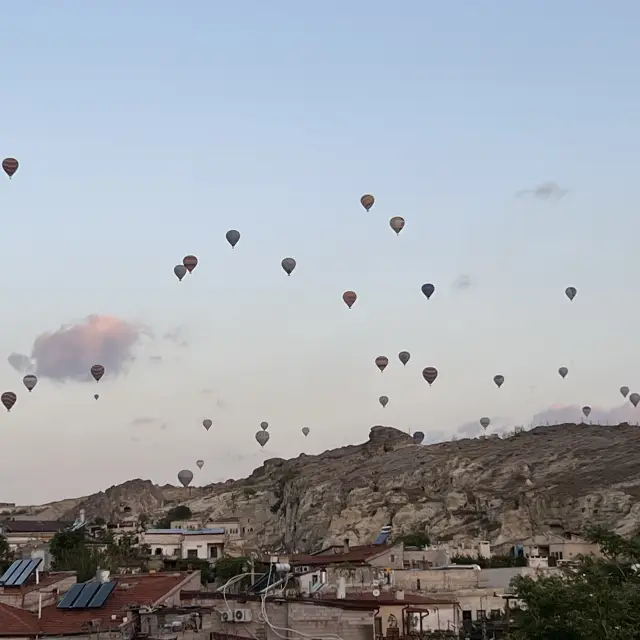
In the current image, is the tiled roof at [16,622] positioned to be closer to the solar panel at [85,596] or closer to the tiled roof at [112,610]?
the tiled roof at [112,610]

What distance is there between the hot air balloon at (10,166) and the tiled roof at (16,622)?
44.5 m

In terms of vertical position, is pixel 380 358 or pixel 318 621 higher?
pixel 380 358

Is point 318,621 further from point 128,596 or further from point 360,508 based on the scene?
point 360,508

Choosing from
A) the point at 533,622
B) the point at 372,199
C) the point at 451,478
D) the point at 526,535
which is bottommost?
the point at 533,622

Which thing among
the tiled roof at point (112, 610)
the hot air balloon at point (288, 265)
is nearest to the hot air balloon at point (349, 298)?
the hot air balloon at point (288, 265)

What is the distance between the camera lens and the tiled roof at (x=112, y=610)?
32.3m

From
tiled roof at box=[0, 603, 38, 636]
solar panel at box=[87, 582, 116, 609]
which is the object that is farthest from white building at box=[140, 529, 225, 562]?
tiled roof at box=[0, 603, 38, 636]

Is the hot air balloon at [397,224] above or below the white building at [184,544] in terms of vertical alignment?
above

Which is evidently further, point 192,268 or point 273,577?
point 192,268

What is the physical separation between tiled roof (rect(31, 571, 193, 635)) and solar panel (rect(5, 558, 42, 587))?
385cm

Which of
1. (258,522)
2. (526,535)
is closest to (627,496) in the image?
(526,535)

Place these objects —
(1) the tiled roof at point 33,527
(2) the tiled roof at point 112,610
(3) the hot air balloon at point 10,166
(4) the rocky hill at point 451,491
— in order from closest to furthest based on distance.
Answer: (2) the tiled roof at point 112,610 → (3) the hot air balloon at point 10,166 → (4) the rocky hill at point 451,491 → (1) the tiled roof at point 33,527

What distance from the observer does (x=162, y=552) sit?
112m

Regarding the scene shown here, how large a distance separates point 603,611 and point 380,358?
77.8 meters
